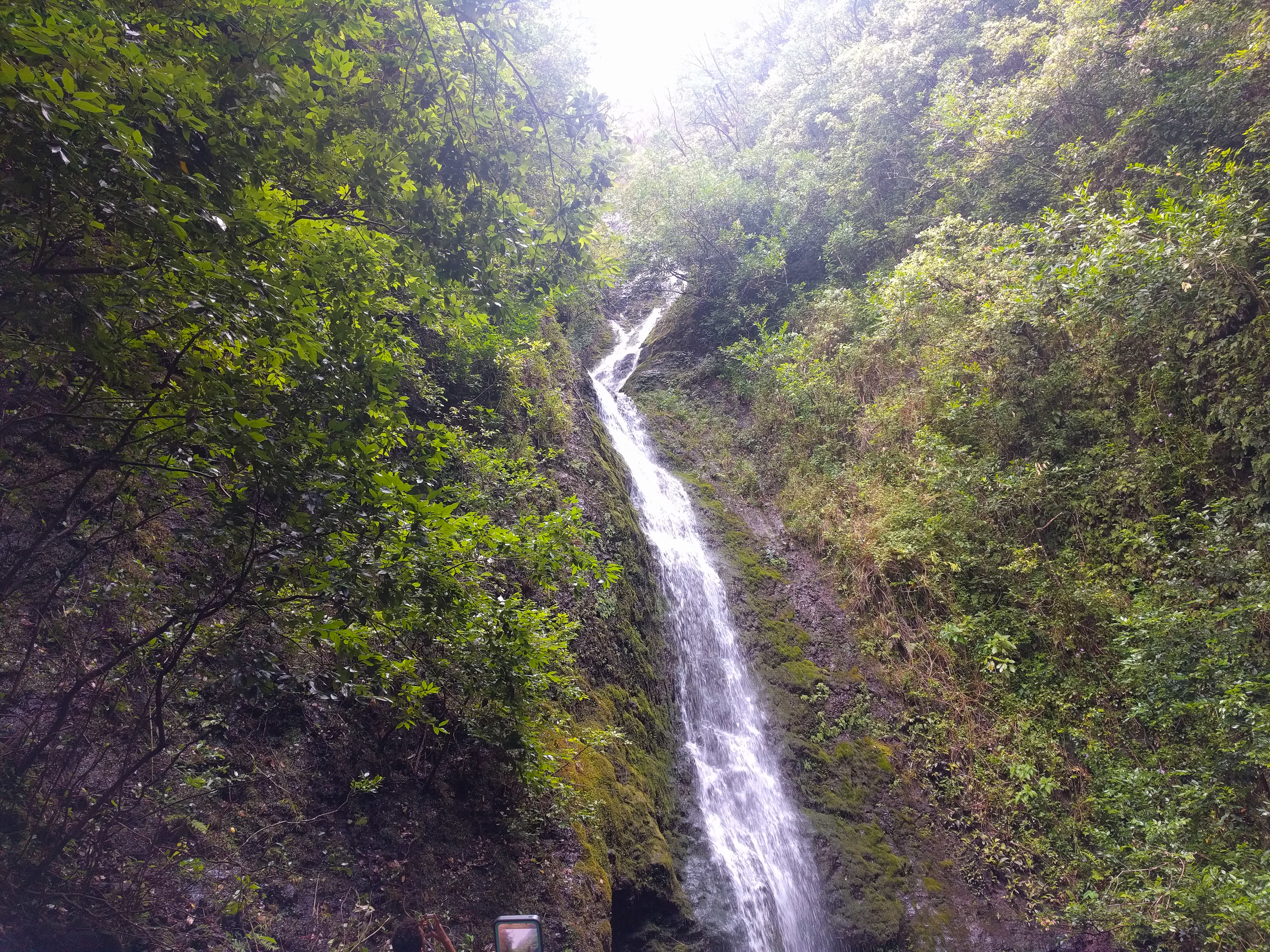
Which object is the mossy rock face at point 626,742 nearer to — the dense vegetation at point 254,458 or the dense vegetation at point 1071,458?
the dense vegetation at point 254,458

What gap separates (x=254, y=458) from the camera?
2746mm

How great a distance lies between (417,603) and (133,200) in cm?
270

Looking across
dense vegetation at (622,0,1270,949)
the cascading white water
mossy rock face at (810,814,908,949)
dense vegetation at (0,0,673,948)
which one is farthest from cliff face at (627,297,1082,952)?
dense vegetation at (0,0,673,948)

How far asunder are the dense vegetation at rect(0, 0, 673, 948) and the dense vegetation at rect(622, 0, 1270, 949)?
6.01m

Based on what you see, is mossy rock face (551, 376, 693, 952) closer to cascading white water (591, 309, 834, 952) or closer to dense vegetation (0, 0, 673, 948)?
cascading white water (591, 309, 834, 952)

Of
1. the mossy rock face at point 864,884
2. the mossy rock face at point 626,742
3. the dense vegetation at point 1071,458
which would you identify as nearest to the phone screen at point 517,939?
the mossy rock face at point 626,742

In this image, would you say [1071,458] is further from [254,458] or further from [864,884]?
[254,458]

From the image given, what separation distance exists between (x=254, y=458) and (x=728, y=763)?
8101 millimetres

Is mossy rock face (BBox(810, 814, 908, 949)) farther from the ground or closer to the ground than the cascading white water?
closer to the ground

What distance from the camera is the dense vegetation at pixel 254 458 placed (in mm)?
2564

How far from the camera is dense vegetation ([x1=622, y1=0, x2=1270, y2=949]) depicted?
648cm

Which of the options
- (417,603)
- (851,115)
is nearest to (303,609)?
(417,603)

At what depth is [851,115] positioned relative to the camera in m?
17.2

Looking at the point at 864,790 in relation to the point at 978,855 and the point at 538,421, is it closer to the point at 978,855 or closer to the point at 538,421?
the point at 978,855
